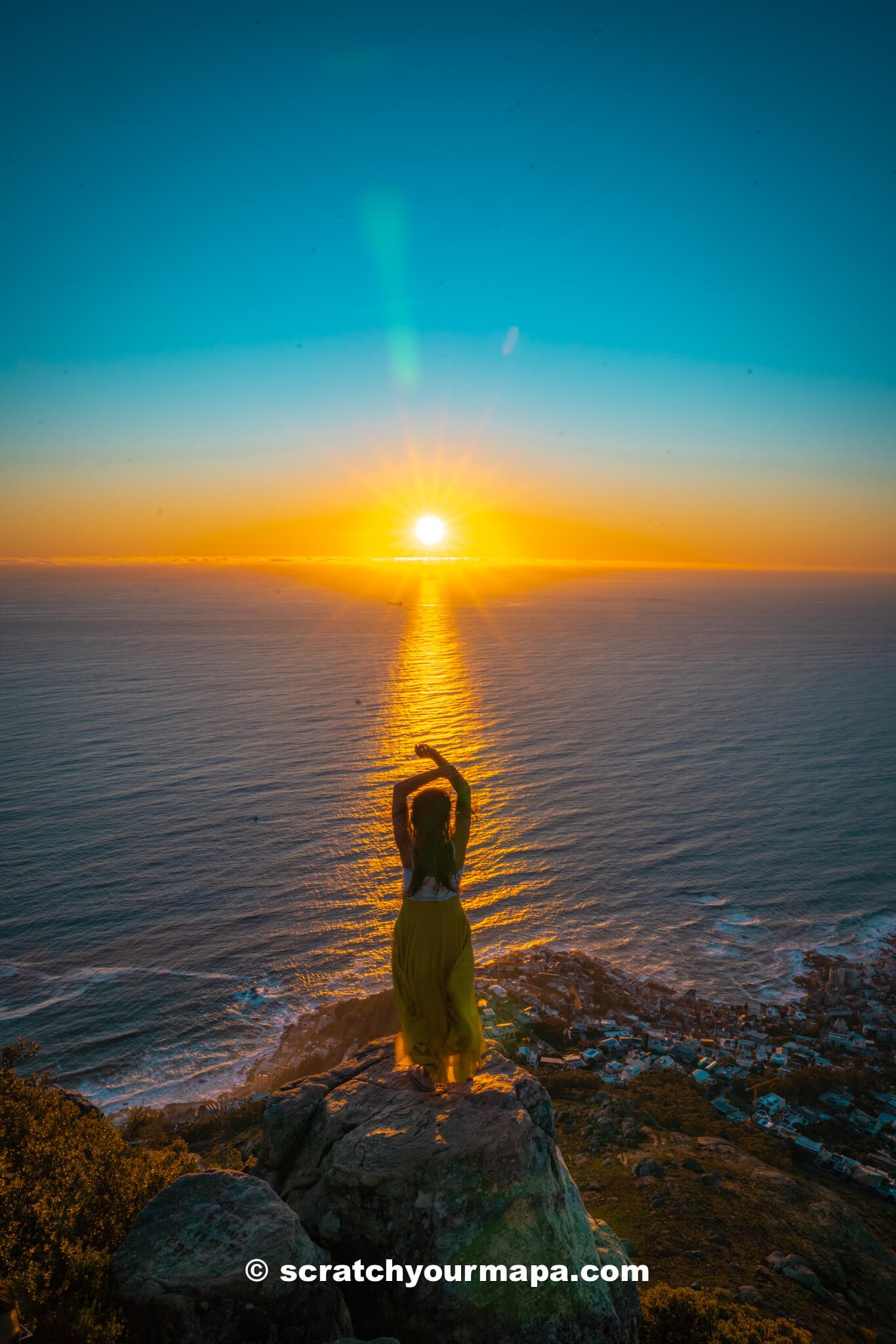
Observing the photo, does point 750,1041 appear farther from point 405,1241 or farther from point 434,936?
point 434,936

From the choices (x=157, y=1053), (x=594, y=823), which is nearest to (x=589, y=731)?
(x=594, y=823)

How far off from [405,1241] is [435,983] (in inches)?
93.3

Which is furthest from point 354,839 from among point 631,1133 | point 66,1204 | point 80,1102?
point 66,1204

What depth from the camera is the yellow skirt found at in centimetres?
686

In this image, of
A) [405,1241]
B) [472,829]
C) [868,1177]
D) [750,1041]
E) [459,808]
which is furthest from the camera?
[472,829]

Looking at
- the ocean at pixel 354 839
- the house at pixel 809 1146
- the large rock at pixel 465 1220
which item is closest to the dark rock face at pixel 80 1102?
the ocean at pixel 354 839

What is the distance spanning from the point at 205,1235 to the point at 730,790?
46.0m

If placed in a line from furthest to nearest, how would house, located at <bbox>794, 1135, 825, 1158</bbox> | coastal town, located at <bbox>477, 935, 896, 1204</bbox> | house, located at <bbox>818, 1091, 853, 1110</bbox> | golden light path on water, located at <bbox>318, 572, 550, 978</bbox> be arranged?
1. golden light path on water, located at <bbox>318, 572, 550, 978</bbox>
2. house, located at <bbox>818, 1091, 853, 1110</bbox>
3. coastal town, located at <bbox>477, 935, 896, 1204</bbox>
4. house, located at <bbox>794, 1135, 825, 1158</bbox>

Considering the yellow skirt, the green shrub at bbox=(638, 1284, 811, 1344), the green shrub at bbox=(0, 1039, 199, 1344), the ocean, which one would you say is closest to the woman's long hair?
the yellow skirt

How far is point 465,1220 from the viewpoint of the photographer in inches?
251

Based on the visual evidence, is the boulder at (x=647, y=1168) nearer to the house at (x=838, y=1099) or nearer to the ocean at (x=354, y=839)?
the house at (x=838, y=1099)

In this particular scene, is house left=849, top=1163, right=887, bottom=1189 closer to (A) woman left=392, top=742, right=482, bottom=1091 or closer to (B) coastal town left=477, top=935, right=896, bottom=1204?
(B) coastal town left=477, top=935, right=896, bottom=1204

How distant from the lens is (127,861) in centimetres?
3478

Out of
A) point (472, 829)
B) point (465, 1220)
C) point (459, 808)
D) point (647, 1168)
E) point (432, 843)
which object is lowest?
point (472, 829)
